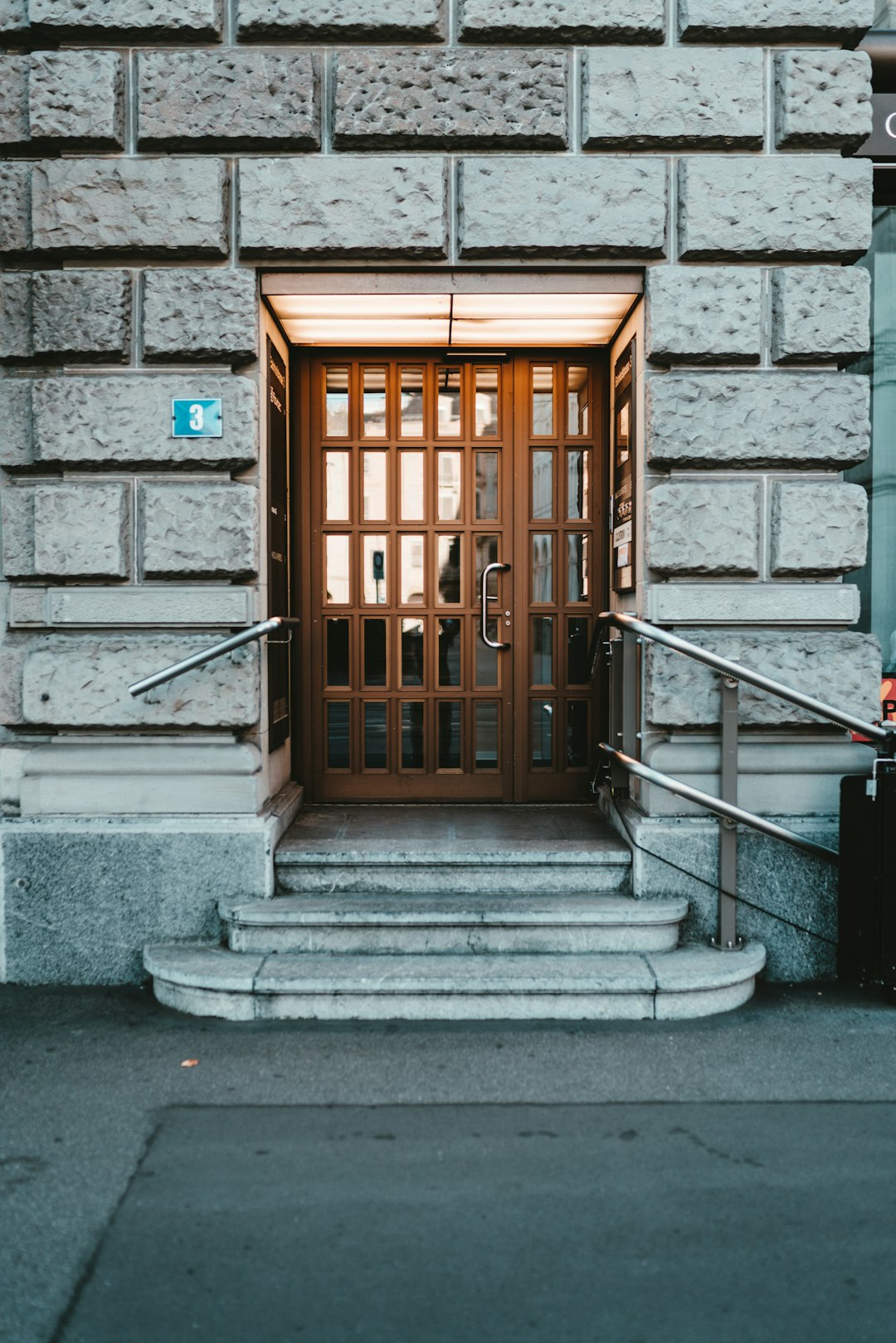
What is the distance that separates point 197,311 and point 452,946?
122 inches

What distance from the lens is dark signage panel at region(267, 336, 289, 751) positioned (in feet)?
17.9

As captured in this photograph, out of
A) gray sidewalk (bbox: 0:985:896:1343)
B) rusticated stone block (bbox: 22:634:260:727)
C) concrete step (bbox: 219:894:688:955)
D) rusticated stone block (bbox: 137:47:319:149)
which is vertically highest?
rusticated stone block (bbox: 137:47:319:149)

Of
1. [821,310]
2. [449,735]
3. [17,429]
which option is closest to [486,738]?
[449,735]

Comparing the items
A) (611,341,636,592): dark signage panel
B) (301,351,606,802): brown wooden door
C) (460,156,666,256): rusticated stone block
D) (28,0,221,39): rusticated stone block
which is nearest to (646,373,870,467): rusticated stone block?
(611,341,636,592): dark signage panel

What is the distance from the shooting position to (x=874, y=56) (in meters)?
5.69

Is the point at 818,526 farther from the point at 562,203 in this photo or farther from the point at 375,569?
the point at 375,569

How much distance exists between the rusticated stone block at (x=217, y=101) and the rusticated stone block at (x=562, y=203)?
84 centimetres

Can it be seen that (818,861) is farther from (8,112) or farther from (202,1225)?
(8,112)

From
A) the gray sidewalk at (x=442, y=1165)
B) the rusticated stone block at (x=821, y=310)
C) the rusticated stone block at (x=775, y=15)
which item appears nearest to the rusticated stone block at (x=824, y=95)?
the rusticated stone block at (x=775, y=15)

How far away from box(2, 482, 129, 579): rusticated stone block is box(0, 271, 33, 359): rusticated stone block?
2.14 ft

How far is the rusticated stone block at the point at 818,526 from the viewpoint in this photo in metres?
5.14

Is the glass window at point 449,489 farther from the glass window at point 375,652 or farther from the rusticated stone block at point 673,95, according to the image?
the rusticated stone block at point 673,95

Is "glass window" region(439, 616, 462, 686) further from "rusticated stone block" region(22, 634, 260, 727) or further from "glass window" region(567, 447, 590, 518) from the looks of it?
"rusticated stone block" region(22, 634, 260, 727)

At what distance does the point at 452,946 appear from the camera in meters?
4.79
